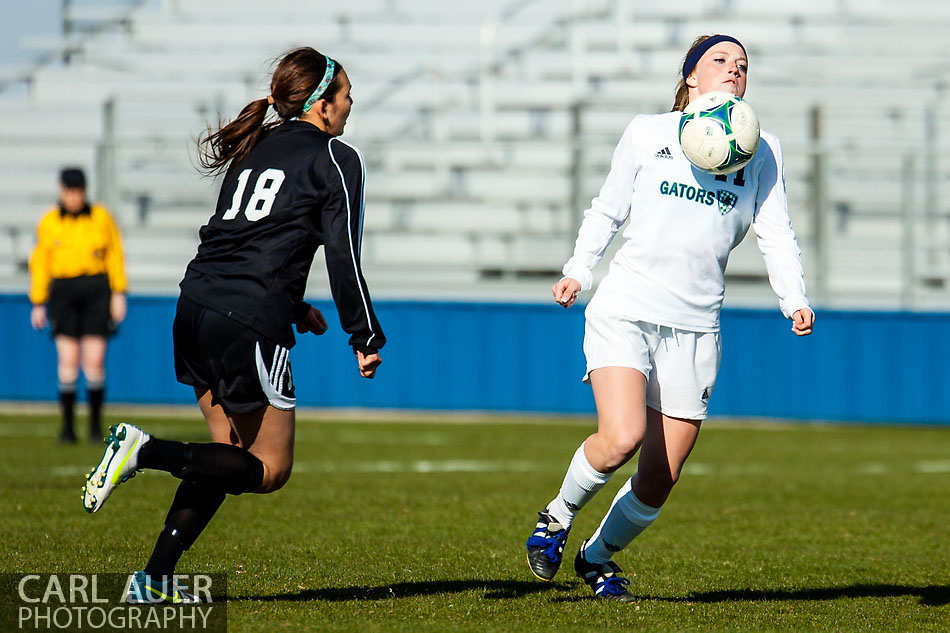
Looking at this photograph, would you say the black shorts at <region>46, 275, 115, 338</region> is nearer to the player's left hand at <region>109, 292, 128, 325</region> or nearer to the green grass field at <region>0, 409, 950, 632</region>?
the player's left hand at <region>109, 292, 128, 325</region>

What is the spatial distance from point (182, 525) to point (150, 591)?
241 millimetres

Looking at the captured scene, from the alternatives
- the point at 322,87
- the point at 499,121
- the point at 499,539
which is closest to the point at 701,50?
the point at 322,87

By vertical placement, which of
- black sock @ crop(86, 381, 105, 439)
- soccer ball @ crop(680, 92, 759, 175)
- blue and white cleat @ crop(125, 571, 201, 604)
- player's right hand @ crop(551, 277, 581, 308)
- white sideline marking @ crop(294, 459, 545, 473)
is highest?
soccer ball @ crop(680, 92, 759, 175)

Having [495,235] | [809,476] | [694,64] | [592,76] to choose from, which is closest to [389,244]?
[495,235]

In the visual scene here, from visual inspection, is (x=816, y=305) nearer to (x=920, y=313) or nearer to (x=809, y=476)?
(x=920, y=313)

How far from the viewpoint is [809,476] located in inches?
386

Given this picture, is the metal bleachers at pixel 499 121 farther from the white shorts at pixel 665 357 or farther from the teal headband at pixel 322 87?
the white shorts at pixel 665 357

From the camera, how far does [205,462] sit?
14.7 feet

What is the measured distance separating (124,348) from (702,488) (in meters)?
8.02

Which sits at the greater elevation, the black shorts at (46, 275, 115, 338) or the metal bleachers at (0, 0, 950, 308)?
the metal bleachers at (0, 0, 950, 308)

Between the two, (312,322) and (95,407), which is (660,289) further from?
(95,407)

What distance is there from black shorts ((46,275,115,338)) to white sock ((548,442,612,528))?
677 cm

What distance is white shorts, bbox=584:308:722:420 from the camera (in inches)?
190

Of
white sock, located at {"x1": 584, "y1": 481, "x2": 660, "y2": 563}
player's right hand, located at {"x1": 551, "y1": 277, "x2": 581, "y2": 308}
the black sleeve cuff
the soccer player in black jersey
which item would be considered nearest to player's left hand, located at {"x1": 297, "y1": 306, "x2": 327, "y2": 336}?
the black sleeve cuff
